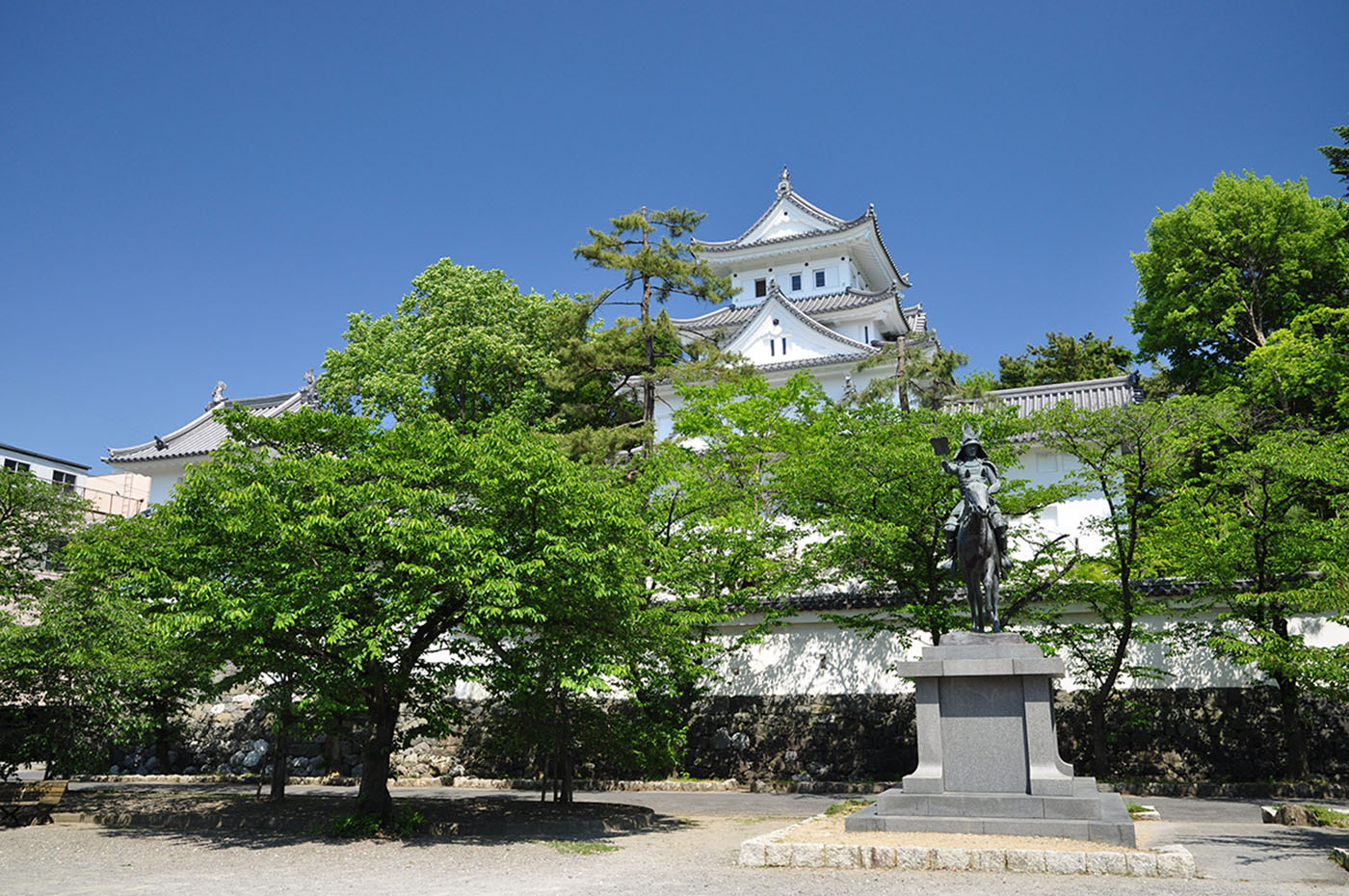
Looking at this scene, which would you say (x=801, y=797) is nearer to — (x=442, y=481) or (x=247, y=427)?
(x=442, y=481)

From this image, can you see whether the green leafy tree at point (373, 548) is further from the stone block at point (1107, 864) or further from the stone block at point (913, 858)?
the stone block at point (1107, 864)

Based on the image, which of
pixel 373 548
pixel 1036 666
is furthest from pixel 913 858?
pixel 373 548

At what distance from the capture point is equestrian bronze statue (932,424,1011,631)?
10.8 meters

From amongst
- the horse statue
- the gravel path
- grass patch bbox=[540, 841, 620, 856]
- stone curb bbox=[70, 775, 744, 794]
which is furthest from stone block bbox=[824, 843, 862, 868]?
stone curb bbox=[70, 775, 744, 794]

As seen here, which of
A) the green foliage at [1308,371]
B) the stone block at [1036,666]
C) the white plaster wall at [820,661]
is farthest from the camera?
the green foliage at [1308,371]

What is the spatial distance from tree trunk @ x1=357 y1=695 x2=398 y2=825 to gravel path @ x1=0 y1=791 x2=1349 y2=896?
2.57ft

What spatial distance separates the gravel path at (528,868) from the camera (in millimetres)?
7602

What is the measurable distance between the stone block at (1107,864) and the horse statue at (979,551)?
3.19 metres

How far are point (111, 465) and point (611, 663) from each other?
37.5 metres

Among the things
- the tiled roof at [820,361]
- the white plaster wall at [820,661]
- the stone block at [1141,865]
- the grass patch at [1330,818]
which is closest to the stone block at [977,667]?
the stone block at [1141,865]

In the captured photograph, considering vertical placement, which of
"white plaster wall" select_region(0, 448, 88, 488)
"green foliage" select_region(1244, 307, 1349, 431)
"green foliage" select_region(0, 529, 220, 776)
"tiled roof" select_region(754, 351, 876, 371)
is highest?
"tiled roof" select_region(754, 351, 876, 371)

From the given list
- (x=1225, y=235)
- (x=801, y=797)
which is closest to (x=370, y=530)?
(x=801, y=797)

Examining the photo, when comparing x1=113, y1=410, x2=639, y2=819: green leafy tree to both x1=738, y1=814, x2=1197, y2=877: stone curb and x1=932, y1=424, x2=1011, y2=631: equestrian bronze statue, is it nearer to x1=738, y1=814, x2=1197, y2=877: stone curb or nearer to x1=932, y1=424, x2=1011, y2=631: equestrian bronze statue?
x1=738, y1=814, x2=1197, y2=877: stone curb

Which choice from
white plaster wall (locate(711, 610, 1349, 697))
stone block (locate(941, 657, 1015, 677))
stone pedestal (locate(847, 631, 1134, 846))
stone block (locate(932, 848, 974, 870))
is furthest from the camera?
white plaster wall (locate(711, 610, 1349, 697))
